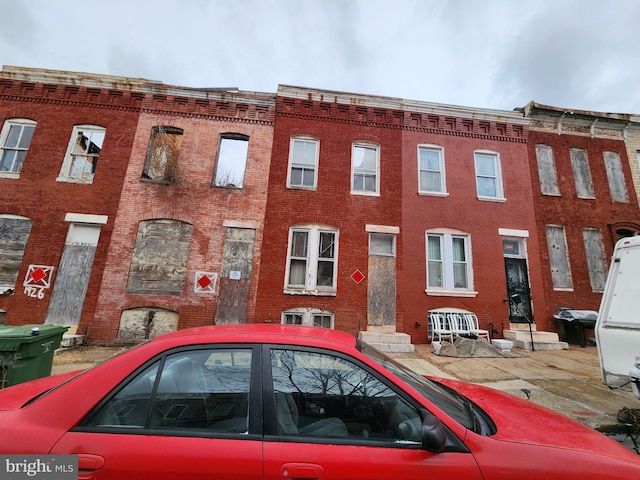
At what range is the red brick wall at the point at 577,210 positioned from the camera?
1070 cm

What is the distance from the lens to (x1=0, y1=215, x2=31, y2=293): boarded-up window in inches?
357

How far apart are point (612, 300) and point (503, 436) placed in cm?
430

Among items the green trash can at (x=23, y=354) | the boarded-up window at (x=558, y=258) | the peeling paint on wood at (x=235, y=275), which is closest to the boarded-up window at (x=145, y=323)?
the peeling paint on wood at (x=235, y=275)

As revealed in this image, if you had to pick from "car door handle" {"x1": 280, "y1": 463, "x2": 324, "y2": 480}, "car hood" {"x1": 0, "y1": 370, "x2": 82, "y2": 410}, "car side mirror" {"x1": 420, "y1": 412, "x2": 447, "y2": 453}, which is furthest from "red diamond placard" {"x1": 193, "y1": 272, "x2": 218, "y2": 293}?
"car side mirror" {"x1": 420, "y1": 412, "x2": 447, "y2": 453}

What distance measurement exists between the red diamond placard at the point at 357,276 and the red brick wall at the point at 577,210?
685 centimetres

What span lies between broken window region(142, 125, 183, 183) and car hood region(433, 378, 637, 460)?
417 inches

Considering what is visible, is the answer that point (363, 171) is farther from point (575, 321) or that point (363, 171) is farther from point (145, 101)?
point (575, 321)

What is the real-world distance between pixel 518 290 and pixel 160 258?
40.4ft

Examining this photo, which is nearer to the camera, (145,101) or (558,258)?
(145,101)

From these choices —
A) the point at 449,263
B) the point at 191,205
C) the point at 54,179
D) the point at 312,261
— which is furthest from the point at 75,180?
the point at 449,263

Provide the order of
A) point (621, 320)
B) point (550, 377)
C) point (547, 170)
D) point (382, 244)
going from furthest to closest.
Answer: point (547, 170), point (382, 244), point (550, 377), point (621, 320)

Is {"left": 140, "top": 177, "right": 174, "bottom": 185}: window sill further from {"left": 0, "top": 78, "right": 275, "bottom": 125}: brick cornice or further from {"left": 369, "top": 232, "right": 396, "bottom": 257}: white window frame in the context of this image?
{"left": 369, "top": 232, "right": 396, "bottom": 257}: white window frame

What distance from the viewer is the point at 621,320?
423 cm

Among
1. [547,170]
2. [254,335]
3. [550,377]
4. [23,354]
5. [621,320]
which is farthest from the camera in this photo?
[547,170]
